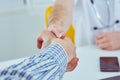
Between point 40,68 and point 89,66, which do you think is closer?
point 40,68

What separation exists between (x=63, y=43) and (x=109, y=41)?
1.55 feet

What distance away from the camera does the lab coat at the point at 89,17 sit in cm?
121

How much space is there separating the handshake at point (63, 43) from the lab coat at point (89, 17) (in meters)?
0.40

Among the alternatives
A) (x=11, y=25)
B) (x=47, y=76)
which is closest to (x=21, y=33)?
(x=11, y=25)

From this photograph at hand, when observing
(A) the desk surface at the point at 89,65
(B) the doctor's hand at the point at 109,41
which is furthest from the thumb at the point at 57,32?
(B) the doctor's hand at the point at 109,41

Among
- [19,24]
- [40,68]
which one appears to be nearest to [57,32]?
[40,68]

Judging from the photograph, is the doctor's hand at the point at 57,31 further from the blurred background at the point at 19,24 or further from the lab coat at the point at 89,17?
the blurred background at the point at 19,24

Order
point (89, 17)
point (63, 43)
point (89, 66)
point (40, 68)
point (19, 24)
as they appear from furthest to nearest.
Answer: point (19, 24)
point (89, 17)
point (89, 66)
point (63, 43)
point (40, 68)

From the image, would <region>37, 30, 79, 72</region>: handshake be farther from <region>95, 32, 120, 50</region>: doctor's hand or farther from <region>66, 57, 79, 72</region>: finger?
<region>95, 32, 120, 50</region>: doctor's hand

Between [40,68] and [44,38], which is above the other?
[44,38]

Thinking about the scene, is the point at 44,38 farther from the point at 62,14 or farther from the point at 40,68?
the point at 40,68

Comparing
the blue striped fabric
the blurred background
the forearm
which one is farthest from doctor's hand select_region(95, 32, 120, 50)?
the blurred background

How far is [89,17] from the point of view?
1237 millimetres

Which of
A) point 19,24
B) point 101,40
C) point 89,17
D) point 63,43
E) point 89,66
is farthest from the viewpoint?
point 19,24
